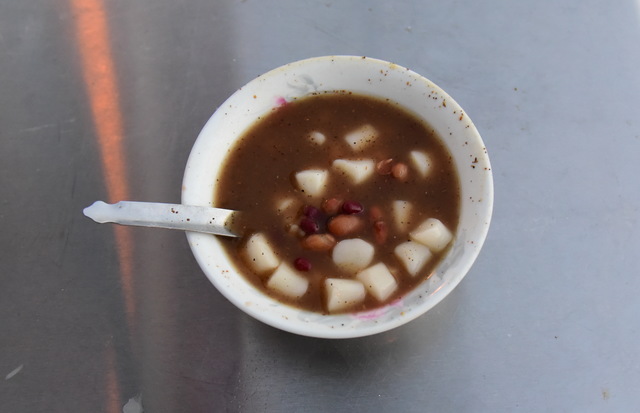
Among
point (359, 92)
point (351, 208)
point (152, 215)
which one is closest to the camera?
point (152, 215)

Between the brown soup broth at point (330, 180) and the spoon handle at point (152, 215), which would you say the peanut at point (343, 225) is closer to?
the brown soup broth at point (330, 180)

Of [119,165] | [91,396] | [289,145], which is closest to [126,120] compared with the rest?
[119,165]

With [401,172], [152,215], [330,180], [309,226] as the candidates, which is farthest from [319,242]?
[152,215]

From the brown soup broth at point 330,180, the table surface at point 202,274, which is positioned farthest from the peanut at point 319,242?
the table surface at point 202,274

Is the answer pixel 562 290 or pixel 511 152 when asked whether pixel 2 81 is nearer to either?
pixel 511 152

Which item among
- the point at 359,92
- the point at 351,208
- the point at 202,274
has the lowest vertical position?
the point at 202,274

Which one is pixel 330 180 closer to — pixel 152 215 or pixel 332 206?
pixel 332 206
